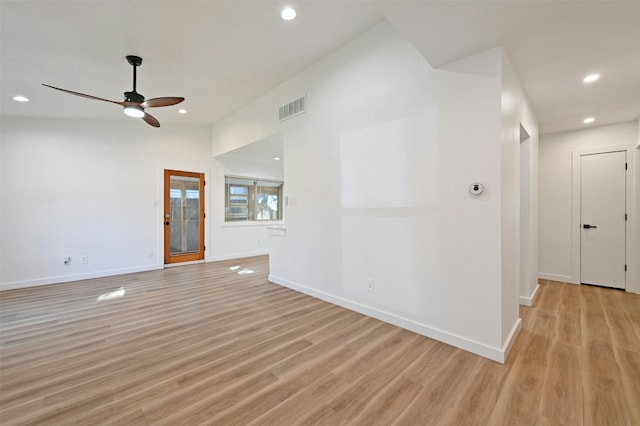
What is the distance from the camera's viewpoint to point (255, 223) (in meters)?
7.41

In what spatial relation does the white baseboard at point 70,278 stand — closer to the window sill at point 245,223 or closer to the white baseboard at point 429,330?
the window sill at point 245,223

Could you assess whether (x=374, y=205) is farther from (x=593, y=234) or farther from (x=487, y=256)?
(x=593, y=234)

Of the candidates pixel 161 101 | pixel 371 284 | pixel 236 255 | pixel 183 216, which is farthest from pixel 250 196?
pixel 371 284

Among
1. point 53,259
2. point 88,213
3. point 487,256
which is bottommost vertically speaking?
point 53,259

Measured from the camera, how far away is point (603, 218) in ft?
14.0

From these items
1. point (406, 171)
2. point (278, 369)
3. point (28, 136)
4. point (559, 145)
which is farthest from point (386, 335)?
point (28, 136)

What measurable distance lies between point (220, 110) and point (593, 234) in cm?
705

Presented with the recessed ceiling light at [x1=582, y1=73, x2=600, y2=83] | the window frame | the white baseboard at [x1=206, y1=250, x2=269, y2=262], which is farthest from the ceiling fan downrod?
the recessed ceiling light at [x1=582, y1=73, x2=600, y2=83]

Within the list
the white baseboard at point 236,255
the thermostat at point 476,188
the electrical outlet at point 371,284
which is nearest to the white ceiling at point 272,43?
the thermostat at point 476,188

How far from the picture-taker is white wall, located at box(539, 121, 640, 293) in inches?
170

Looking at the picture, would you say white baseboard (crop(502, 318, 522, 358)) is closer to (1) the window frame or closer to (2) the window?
(1) the window frame

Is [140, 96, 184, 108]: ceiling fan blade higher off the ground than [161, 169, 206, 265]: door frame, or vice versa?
[140, 96, 184, 108]: ceiling fan blade

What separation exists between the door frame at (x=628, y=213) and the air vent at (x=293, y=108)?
4.67 m

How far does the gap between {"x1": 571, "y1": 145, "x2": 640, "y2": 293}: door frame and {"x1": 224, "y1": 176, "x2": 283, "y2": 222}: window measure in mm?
6684
